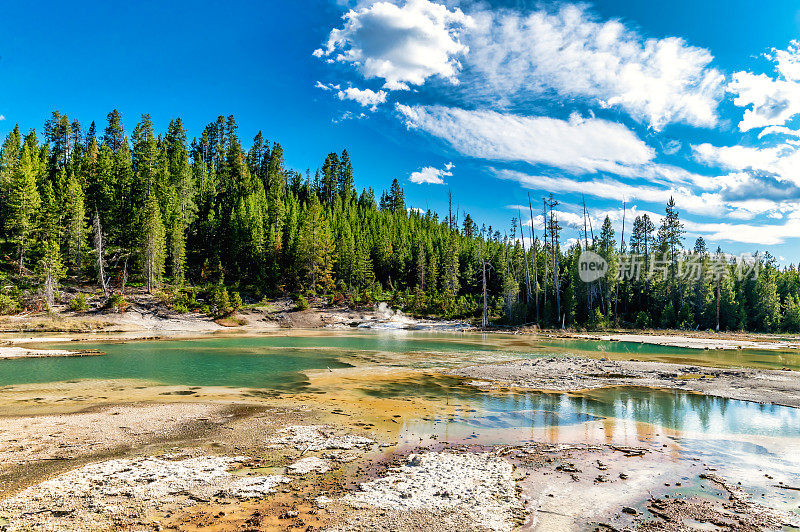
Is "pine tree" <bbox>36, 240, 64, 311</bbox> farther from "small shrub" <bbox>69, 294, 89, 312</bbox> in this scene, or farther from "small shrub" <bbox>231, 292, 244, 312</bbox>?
"small shrub" <bbox>231, 292, 244, 312</bbox>

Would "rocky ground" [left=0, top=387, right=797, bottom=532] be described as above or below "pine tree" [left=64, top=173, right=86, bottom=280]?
below

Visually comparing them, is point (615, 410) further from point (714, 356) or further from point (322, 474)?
point (714, 356)

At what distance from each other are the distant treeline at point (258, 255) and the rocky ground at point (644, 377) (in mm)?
34989

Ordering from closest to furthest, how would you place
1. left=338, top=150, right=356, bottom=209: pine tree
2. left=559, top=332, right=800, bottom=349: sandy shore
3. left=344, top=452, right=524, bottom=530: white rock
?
left=344, top=452, right=524, bottom=530: white rock
left=559, top=332, right=800, bottom=349: sandy shore
left=338, top=150, right=356, bottom=209: pine tree

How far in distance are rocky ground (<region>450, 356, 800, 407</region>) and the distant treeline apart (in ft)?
115

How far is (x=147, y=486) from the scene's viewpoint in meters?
7.95

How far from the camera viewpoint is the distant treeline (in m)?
58.8

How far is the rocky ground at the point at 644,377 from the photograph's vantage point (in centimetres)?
1949

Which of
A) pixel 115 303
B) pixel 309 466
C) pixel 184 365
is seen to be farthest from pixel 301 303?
pixel 309 466

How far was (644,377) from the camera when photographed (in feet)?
75.3

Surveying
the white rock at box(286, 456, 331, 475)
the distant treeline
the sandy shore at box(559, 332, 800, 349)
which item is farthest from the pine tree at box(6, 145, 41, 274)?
the sandy shore at box(559, 332, 800, 349)

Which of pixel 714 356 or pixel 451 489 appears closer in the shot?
pixel 451 489

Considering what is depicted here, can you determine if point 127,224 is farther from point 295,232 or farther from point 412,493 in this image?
point 412,493

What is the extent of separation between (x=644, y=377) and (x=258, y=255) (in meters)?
66.5
